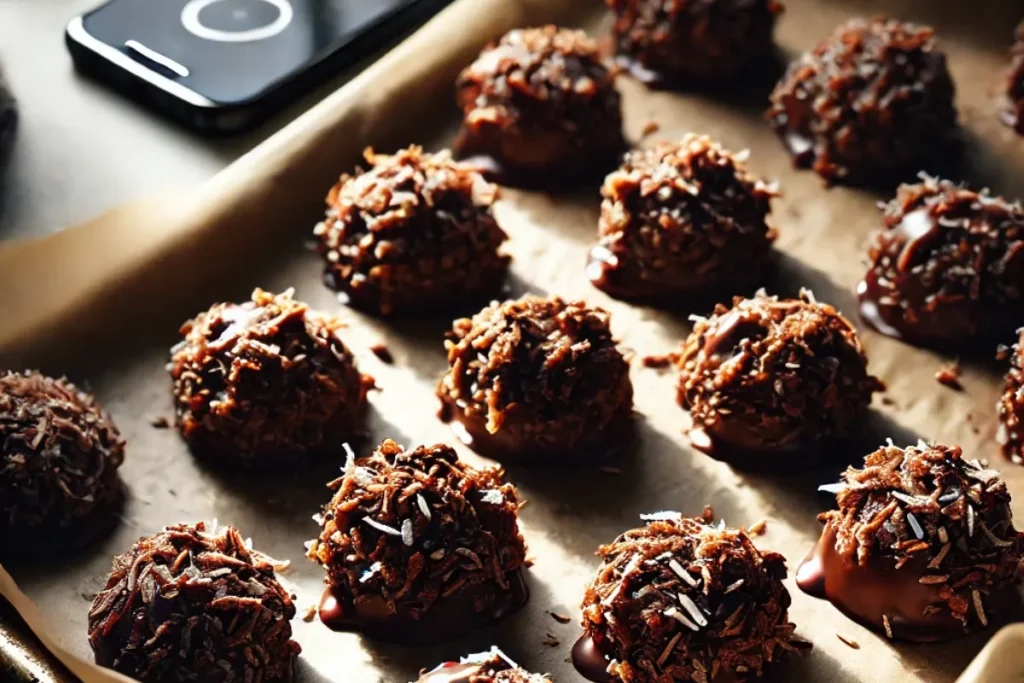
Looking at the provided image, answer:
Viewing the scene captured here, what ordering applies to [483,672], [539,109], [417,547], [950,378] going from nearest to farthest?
[483,672] → [417,547] → [950,378] → [539,109]

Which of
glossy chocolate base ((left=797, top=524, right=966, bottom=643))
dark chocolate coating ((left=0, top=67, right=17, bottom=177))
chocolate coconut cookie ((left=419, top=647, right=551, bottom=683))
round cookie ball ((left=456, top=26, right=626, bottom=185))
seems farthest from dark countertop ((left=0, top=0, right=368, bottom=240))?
glossy chocolate base ((left=797, top=524, right=966, bottom=643))

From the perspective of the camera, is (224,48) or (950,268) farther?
(224,48)

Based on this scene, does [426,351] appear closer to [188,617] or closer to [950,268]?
[188,617]

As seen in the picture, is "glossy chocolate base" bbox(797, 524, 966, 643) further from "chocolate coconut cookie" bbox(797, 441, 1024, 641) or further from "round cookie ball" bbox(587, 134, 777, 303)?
"round cookie ball" bbox(587, 134, 777, 303)

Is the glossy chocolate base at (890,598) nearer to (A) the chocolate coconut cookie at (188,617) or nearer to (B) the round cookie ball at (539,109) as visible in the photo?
(A) the chocolate coconut cookie at (188,617)

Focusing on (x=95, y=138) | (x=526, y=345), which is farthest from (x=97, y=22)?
(x=526, y=345)

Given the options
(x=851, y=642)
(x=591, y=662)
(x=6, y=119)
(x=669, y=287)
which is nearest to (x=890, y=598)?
(x=851, y=642)
